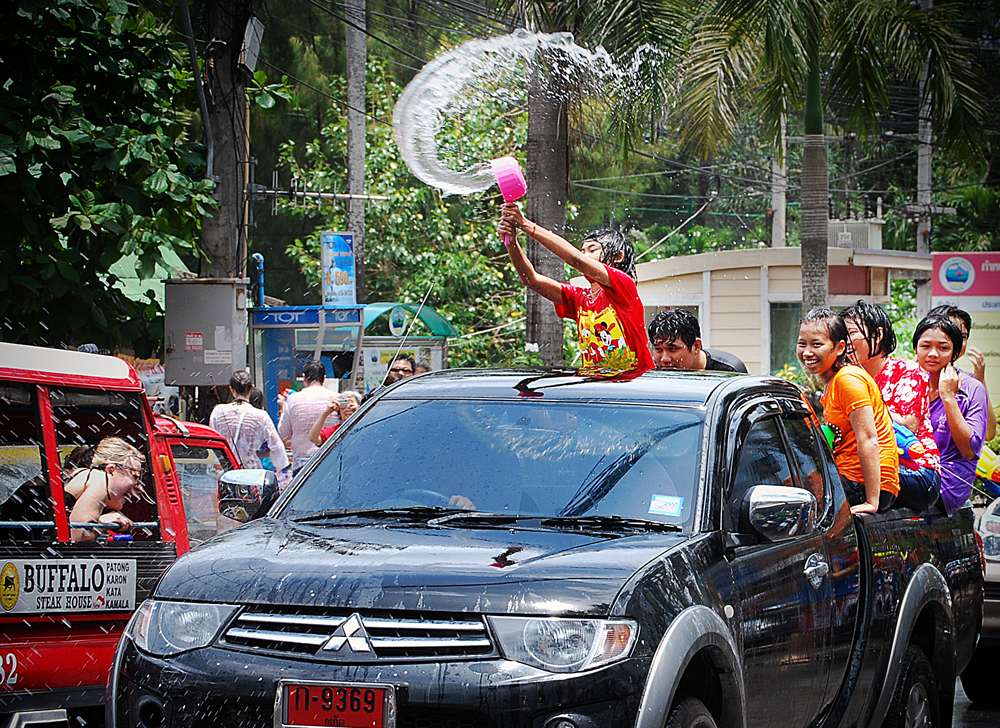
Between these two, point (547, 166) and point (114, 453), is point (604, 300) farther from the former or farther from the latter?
point (547, 166)

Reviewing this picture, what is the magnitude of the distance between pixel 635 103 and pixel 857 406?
432 inches

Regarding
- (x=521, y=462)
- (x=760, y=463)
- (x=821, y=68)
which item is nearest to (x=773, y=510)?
(x=760, y=463)

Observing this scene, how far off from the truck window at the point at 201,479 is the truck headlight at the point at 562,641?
199 inches

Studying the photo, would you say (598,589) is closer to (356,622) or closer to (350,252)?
(356,622)

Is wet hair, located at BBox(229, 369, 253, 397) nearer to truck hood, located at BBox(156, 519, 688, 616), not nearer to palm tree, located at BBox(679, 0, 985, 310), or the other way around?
palm tree, located at BBox(679, 0, 985, 310)

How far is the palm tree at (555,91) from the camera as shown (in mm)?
14602

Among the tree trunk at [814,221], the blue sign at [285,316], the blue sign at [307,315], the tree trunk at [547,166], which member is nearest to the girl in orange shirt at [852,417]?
the tree trunk at [547,166]

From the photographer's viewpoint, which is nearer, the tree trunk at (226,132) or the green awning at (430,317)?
the tree trunk at (226,132)

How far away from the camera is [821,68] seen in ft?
59.4

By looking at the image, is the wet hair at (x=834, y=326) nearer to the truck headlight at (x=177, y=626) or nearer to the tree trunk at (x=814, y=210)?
the truck headlight at (x=177, y=626)

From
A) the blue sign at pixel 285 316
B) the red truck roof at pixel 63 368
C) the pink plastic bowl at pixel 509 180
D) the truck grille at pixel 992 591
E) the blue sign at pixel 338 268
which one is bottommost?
the truck grille at pixel 992 591

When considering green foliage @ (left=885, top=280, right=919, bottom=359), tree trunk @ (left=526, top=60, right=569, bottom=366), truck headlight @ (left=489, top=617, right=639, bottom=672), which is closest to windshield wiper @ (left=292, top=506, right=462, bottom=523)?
truck headlight @ (left=489, top=617, right=639, bottom=672)

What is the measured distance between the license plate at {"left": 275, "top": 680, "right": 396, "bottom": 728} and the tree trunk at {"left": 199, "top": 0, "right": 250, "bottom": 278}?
407 inches

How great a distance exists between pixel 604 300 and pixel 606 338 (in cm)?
19
